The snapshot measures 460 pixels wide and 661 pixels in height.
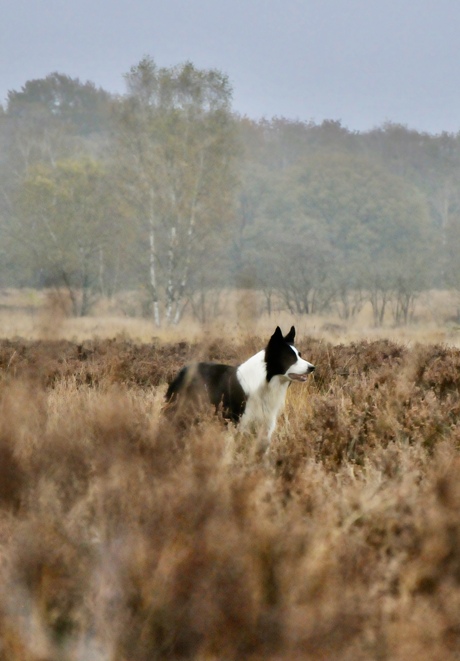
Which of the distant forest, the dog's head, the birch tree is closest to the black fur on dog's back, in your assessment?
the dog's head

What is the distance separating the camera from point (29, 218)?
45188mm

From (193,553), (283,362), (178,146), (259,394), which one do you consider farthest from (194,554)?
(178,146)

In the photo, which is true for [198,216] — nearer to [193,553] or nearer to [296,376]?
[296,376]

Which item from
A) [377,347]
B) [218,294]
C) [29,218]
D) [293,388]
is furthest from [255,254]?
[293,388]

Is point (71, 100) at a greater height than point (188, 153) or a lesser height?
greater

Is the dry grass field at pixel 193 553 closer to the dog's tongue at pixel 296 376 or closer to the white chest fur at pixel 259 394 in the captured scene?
the white chest fur at pixel 259 394

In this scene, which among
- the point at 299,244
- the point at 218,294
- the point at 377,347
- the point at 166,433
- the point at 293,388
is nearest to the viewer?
the point at 166,433

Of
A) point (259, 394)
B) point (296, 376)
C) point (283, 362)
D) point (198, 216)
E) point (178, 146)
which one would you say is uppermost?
point (178, 146)

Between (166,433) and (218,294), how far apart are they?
39795mm

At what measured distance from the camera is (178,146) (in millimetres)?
34594

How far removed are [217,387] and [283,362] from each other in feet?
1.86

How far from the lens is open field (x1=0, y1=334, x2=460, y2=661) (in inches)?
73.9

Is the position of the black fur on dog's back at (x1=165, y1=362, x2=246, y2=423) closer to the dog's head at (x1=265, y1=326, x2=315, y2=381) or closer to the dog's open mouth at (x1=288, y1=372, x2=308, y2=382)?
the dog's head at (x1=265, y1=326, x2=315, y2=381)

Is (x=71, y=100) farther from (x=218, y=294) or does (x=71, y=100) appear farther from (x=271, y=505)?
(x=271, y=505)
